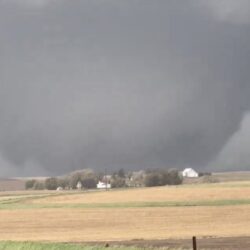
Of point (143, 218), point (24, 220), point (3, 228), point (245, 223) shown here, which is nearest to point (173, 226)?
point (245, 223)

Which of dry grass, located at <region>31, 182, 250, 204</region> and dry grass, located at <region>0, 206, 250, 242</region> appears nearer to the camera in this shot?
dry grass, located at <region>0, 206, 250, 242</region>

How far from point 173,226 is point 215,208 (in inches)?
1136

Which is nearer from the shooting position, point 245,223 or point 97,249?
point 97,249

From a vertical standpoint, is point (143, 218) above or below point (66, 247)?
above

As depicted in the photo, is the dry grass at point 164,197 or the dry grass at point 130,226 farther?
the dry grass at point 164,197

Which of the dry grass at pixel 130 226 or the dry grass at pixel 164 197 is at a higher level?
the dry grass at pixel 164 197

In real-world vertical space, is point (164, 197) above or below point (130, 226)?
above

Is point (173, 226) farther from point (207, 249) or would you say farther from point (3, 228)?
point (207, 249)

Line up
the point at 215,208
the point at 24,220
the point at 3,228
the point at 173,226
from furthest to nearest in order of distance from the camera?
the point at 215,208 < the point at 24,220 < the point at 3,228 < the point at 173,226

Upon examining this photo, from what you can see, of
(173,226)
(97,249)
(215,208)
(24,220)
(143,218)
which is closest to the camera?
(97,249)

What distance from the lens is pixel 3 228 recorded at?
69438 mm

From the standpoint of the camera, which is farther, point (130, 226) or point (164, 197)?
point (164, 197)

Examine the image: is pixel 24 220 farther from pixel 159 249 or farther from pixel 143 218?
pixel 159 249

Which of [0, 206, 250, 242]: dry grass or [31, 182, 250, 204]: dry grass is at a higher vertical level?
[31, 182, 250, 204]: dry grass
